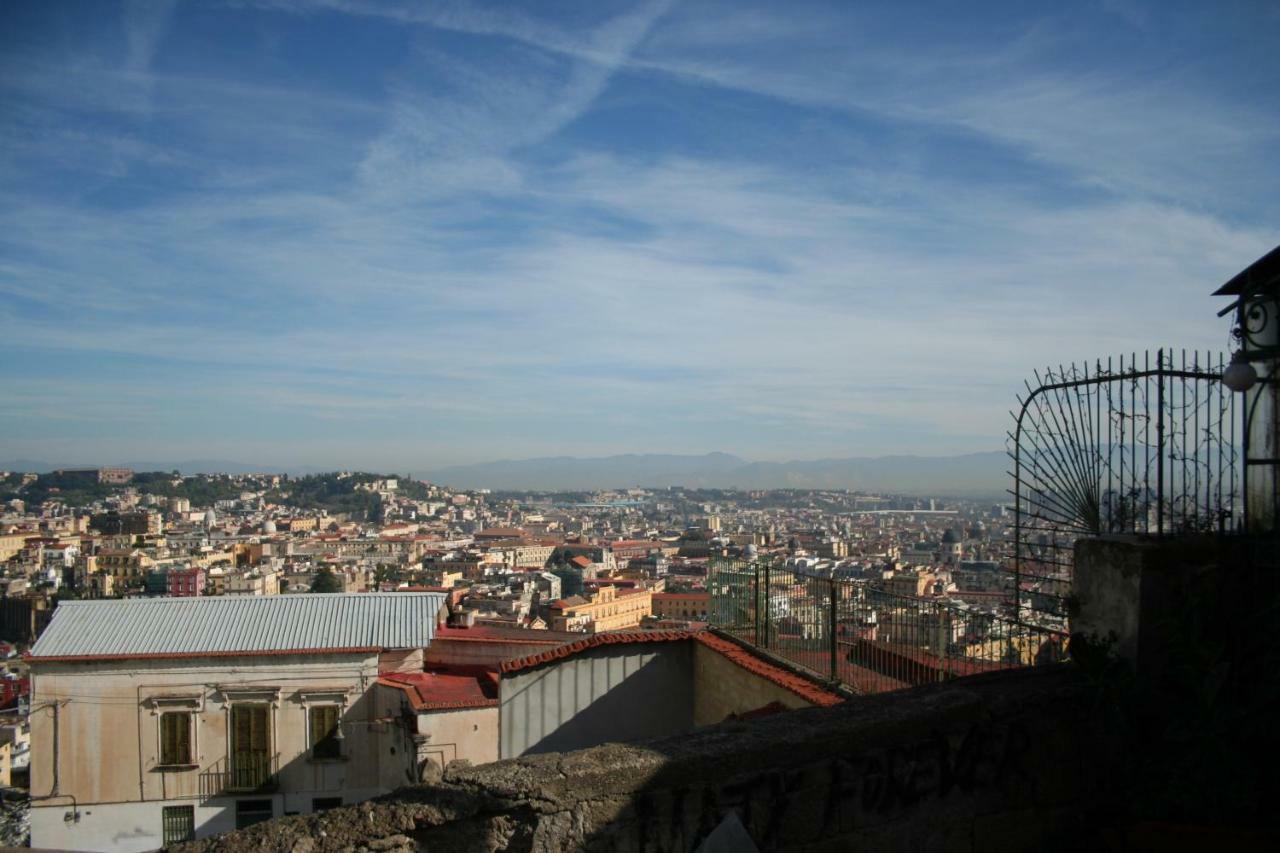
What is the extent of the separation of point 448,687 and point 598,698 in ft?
12.9

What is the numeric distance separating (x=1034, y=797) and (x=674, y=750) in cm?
132

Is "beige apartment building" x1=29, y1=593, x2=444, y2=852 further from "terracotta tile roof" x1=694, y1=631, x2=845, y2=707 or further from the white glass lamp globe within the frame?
the white glass lamp globe

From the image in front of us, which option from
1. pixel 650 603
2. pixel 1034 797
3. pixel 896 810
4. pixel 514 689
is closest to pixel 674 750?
pixel 896 810

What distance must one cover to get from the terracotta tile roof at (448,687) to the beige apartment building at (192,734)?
598 mm

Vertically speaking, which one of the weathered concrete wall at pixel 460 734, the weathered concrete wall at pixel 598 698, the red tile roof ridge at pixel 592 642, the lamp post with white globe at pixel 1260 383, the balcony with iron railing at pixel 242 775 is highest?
the lamp post with white globe at pixel 1260 383

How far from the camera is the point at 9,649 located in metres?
50.3

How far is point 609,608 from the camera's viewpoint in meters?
60.7

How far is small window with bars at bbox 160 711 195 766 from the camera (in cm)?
1139

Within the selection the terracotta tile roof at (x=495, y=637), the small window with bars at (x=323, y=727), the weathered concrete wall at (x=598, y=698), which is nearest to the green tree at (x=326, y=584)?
the terracotta tile roof at (x=495, y=637)


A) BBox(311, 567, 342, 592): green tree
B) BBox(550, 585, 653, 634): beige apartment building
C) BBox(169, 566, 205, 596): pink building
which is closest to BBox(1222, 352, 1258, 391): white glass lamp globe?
BBox(550, 585, 653, 634): beige apartment building

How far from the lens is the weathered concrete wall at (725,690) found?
5.83m

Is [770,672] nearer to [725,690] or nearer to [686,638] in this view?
[725,690]

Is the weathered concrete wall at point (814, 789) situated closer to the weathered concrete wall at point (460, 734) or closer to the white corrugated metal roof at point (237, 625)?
the weathered concrete wall at point (460, 734)

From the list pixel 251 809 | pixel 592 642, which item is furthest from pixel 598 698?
pixel 251 809
